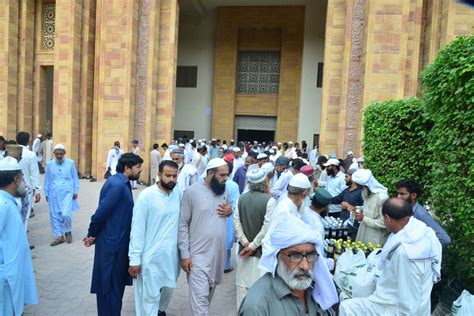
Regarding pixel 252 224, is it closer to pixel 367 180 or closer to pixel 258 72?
pixel 367 180

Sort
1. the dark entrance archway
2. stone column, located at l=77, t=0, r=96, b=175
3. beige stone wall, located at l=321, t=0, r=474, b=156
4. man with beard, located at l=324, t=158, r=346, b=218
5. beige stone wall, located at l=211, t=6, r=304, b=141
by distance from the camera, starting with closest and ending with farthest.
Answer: man with beard, located at l=324, t=158, r=346, b=218 → beige stone wall, located at l=321, t=0, r=474, b=156 → stone column, located at l=77, t=0, r=96, b=175 → beige stone wall, located at l=211, t=6, r=304, b=141 → the dark entrance archway

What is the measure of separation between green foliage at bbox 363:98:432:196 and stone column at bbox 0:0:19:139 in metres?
14.4

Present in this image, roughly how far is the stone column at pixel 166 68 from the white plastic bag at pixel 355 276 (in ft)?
34.6

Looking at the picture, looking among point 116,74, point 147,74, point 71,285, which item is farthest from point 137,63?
point 71,285

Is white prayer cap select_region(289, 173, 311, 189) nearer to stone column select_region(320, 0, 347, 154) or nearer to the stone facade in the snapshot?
the stone facade

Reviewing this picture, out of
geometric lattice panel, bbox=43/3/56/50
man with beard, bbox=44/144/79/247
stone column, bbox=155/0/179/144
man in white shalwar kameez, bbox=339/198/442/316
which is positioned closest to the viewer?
man in white shalwar kameez, bbox=339/198/442/316

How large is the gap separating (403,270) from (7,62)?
16381mm

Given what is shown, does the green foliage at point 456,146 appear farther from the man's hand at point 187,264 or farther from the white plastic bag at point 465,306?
the man's hand at point 187,264

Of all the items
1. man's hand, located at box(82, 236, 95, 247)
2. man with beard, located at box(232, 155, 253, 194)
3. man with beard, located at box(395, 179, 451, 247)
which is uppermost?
→ man with beard, located at box(395, 179, 451, 247)

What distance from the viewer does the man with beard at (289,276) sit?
173 cm

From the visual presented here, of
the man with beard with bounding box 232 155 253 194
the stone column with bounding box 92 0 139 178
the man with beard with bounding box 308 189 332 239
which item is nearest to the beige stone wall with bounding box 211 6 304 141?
the stone column with bounding box 92 0 139 178

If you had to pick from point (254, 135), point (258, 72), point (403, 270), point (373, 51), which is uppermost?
point (258, 72)

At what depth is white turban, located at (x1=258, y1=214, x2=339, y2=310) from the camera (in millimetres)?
1808

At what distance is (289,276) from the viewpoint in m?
1.78
